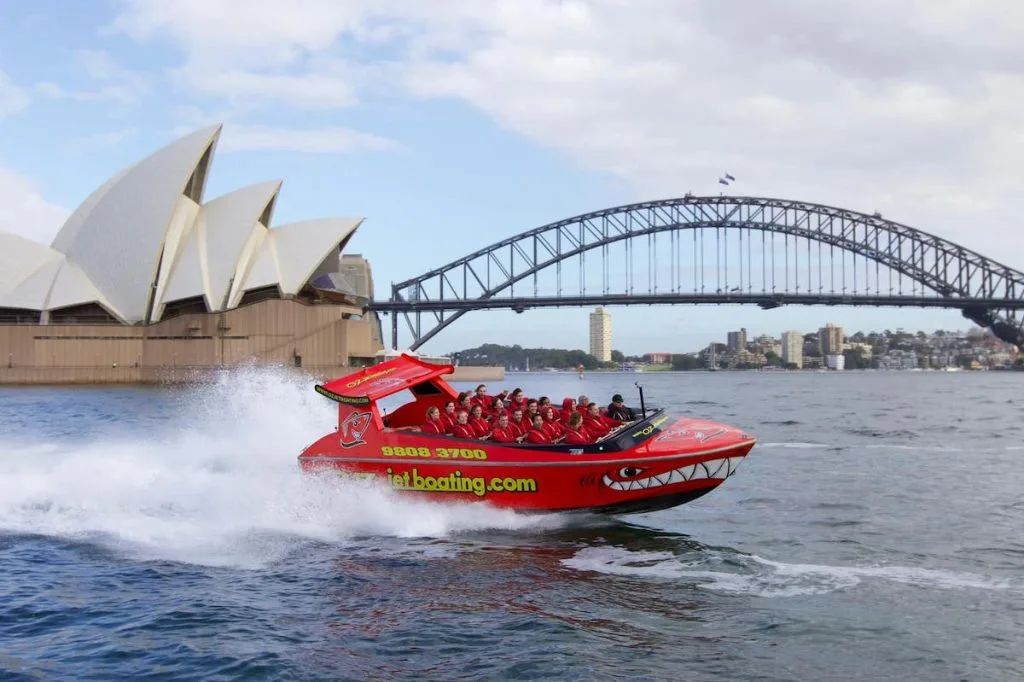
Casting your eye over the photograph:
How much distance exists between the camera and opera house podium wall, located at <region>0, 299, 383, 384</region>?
6581cm

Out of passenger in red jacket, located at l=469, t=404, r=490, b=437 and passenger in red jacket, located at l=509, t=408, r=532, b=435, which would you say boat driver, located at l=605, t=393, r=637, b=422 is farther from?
passenger in red jacket, located at l=469, t=404, r=490, b=437

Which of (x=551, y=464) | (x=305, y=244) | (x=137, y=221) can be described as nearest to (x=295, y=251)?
(x=305, y=244)

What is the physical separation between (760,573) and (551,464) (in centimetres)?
293

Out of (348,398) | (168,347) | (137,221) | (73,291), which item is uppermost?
(137,221)

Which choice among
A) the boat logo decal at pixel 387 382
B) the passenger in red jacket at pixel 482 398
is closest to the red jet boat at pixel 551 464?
the boat logo decal at pixel 387 382

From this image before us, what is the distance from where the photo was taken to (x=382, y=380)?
44.1ft

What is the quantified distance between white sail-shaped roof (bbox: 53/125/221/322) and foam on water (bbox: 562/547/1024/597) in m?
57.1

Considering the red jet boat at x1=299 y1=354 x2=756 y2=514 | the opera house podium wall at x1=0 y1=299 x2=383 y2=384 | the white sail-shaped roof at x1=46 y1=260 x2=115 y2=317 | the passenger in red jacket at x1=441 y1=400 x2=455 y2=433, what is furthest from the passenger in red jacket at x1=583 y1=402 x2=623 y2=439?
the white sail-shaped roof at x1=46 y1=260 x2=115 y2=317

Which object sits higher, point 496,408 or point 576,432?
point 496,408

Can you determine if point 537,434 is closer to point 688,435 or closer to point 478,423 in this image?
point 478,423

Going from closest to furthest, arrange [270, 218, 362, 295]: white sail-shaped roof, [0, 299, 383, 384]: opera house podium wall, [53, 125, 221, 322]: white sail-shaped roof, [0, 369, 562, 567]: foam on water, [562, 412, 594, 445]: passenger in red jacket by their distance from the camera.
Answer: [0, 369, 562, 567]: foam on water, [562, 412, 594, 445]: passenger in red jacket, [53, 125, 221, 322]: white sail-shaped roof, [0, 299, 383, 384]: opera house podium wall, [270, 218, 362, 295]: white sail-shaped roof

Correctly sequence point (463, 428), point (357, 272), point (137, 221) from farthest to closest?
1. point (357, 272)
2. point (137, 221)
3. point (463, 428)

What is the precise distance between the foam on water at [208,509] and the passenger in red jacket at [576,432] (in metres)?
1.09

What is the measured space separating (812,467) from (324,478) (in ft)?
37.9
